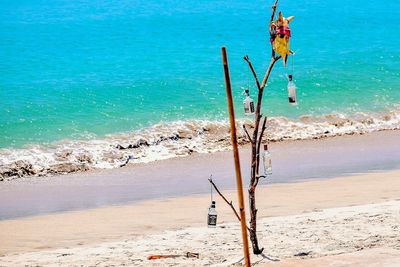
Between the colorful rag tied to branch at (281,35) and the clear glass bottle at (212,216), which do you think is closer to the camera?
the colorful rag tied to branch at (281,35)

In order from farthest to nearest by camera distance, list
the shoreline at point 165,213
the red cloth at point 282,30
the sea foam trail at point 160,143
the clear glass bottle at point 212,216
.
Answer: the sea foam trail at point 160,143 < the shoreline at point 165,213 < the clear glass bottle at point 212,216 < the red cloth at point 282,30

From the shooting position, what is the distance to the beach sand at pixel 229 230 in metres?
8.49

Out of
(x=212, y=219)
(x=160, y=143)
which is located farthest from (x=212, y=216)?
(x=160, y=143)

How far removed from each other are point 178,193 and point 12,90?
8450 mm

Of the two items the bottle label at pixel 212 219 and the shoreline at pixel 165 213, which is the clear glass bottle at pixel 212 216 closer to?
the bottle label at pixel 212 219

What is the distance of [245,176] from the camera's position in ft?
43.0

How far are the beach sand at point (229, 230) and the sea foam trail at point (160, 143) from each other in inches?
118

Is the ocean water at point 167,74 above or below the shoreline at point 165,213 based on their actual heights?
above

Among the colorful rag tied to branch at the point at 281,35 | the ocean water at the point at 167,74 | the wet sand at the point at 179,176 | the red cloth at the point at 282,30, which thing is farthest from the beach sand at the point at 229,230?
the ocean water at the point at 167,74

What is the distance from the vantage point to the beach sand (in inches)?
334

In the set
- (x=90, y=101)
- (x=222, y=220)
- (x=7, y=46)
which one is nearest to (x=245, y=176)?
(x=222, y=220)

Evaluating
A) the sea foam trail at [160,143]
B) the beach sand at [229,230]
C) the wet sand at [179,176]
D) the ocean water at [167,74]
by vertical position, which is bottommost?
the beach sand at [229,230]

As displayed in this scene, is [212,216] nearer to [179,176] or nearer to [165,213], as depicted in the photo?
[165,213]

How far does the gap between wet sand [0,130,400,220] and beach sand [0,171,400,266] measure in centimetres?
48
